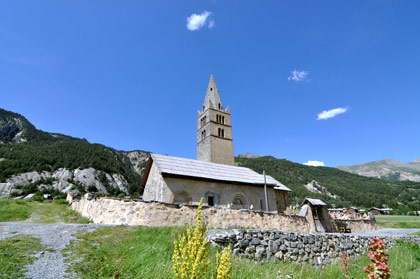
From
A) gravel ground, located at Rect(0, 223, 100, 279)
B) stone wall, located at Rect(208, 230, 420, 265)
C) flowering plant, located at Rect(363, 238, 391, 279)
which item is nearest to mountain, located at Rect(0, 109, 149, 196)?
gravel ground, located at Rect(0, 223, 100, 279)

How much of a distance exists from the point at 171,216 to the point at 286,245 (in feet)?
19.6

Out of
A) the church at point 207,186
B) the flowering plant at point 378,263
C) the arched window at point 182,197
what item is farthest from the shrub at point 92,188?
the flowering plant at point 378,263

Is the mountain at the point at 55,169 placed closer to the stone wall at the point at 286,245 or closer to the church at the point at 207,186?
the church at the point at 207,186

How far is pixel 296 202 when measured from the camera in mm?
80312

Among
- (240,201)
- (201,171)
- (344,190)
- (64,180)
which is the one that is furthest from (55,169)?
(344,190)

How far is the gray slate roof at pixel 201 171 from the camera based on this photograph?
17930mm

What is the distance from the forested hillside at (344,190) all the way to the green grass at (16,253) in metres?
88.9

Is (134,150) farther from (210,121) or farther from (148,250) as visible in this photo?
(148,250)

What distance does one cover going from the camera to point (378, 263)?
8.23 feet

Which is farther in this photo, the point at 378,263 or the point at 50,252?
the point at 50,252

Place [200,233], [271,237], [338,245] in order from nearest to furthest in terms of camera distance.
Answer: [200,233] < [271,237] < [338,245]

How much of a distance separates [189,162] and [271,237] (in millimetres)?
13280

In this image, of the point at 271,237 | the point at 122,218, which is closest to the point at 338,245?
the point at 271,237

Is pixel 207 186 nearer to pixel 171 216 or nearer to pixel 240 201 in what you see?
pixel 240 201
